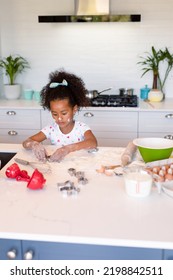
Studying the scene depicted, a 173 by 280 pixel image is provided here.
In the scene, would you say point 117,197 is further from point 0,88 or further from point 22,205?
point 0,88

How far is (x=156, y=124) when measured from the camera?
9.73 ft

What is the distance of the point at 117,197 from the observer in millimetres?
1251

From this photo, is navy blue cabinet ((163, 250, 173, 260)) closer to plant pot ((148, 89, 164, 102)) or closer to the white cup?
the white cup

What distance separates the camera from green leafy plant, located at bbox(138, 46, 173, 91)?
3.26 metres

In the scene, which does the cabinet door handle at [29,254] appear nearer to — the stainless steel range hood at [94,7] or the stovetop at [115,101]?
the stovetop at [115,101]

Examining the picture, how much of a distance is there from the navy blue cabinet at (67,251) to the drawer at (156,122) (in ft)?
6.63

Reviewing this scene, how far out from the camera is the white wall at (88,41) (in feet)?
10.7

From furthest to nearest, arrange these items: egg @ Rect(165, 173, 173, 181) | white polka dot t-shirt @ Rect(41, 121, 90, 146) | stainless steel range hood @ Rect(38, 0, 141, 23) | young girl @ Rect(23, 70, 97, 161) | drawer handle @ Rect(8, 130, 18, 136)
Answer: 1. drawer handle @ Rect(8, 130, 18, 136)
2. stainless steel range hood @ Rect(38, 0, 141, 23)
3. white polka dot t-shirt @ Rect(41, 121, 90, 146)
4. young girl @ Rect(23, 70, 97, 161)
5. egg @ Rect(165, 173, 173, 181)

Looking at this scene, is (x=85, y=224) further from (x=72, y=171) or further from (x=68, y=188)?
(x=72, y=171)

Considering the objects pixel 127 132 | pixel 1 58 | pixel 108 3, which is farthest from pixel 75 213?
pixel 1 58

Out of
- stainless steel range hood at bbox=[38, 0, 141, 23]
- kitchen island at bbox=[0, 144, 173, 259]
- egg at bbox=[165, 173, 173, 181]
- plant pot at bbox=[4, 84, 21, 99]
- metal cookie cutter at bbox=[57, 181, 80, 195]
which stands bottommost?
kitchen island at bbox=[0, 144, 173, 259]

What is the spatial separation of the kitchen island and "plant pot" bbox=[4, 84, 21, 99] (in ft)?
7.26

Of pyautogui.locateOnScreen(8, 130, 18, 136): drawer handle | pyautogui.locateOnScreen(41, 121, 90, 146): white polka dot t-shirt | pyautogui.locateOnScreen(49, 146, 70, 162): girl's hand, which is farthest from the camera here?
pyautogui.locateOnScreen(8, 130, 18, 136): drawer handle

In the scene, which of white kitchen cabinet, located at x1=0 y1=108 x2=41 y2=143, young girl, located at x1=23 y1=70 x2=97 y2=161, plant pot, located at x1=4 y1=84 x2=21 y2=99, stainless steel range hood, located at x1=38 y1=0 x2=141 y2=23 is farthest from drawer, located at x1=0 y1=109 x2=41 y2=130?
young girl, located at x1=23 y1=70 x2=97 y2=161
